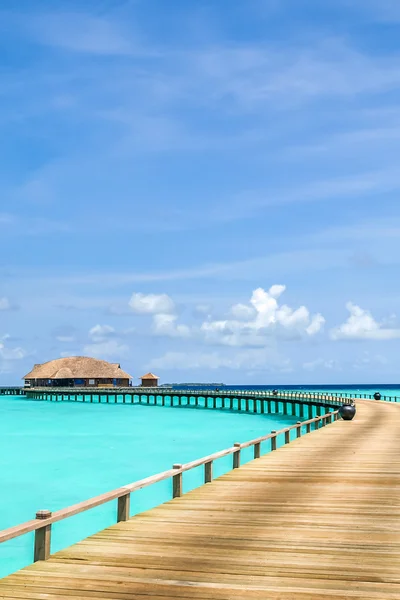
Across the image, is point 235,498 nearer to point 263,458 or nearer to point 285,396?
point 263,458

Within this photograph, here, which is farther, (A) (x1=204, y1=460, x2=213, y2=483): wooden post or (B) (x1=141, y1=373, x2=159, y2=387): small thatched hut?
(B) (x1=141, y1=373, x2=159, y2=387): small thatched hut

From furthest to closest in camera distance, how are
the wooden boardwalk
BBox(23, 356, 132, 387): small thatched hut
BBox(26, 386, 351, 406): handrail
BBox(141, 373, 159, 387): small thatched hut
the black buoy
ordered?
1. BBox(141, 373, 159, 387): small thatched hut
2. BBox(23, 356, 132, 387): small thatched hut
3. BBox(26, 386, 351, 406): handrail
4. the black buoy
5. the wooden boardwalk

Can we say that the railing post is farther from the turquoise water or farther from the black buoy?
the black buoy

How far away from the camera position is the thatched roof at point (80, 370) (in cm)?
14825

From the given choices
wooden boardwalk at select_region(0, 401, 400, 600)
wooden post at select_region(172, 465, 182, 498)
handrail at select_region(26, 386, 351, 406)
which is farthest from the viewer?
handrail at select_region(26, 386, 351, 406)

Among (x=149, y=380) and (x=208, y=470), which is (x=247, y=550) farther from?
(x=149, y=380)

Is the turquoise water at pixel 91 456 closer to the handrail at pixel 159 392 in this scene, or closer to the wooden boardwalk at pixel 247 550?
the handrail at pixel 159 392

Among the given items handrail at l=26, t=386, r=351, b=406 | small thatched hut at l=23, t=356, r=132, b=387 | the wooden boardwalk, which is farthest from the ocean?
small thatched hut at l=23, t=356, r=132, b=387

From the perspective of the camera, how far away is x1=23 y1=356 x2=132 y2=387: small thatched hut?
148000 millimetres

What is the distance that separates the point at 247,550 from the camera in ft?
34.0

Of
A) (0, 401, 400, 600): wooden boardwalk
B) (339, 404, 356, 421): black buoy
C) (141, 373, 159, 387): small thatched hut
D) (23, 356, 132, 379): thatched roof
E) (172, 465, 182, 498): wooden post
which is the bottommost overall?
(0, 401, 400, 600): wooden boardwalk

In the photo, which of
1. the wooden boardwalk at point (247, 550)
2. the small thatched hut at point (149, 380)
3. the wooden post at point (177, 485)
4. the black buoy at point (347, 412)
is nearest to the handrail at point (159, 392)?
the small thatched hut at point (149, 380)

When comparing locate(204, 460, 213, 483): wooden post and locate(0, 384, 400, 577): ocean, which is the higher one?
locate(204, 460, 213, 483): wooden post

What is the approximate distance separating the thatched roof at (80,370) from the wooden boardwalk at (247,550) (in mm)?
132629
